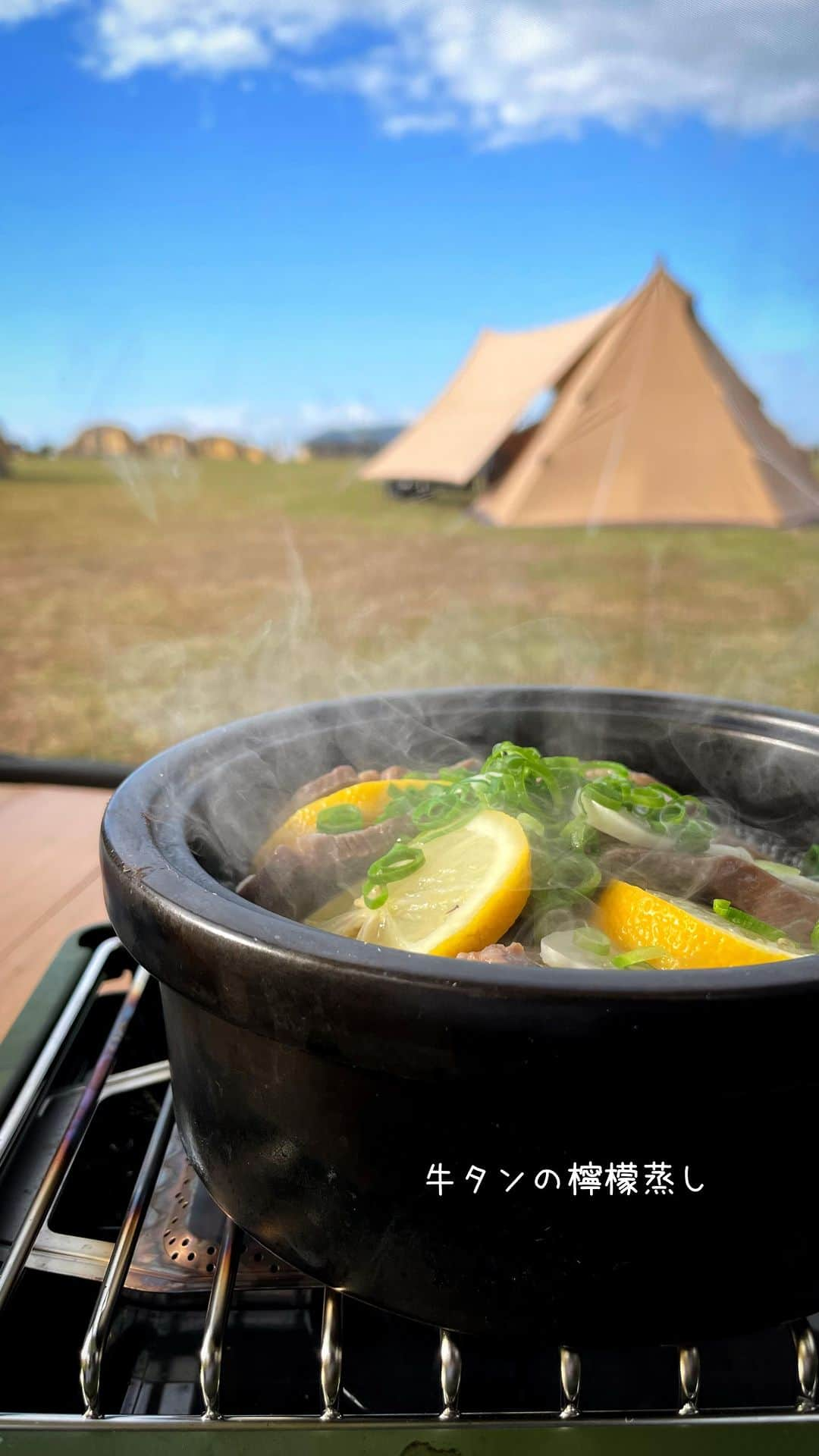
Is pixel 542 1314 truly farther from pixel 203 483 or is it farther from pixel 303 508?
pixel 303 508

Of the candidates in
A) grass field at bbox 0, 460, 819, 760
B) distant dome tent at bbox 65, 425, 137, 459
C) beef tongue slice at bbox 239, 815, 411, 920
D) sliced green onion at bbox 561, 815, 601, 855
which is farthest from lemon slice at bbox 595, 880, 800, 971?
grass field at bbox 0, 460, 819, 760

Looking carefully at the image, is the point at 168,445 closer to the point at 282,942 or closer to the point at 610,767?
the point at 610,767

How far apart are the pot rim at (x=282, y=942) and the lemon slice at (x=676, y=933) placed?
125mm

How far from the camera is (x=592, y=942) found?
1179mm

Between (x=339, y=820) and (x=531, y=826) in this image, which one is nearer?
(x=531, y=826)

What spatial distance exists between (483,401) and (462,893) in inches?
85.8

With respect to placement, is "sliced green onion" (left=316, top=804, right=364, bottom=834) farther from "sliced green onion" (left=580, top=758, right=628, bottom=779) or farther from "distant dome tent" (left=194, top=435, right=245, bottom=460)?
"distant dome tent" (left=194, top=435, right=245, bottom=460)

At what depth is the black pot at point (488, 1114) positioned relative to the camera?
0.90 metres

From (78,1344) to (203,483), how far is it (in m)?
1.37

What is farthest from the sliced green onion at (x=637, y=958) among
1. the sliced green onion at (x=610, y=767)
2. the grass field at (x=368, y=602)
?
the grass field at (x=368, y=602)

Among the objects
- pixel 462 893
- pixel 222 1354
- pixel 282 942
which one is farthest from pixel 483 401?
pixel 222 1354

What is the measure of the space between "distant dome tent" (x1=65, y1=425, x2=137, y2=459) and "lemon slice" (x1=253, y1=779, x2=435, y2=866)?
0.80 meters

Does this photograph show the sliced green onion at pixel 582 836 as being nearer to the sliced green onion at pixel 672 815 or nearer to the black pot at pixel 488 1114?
the sliced green onion at pixel 672 815

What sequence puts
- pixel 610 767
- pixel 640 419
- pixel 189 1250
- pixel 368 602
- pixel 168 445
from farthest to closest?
pixel 368 602
pixel 640 419
pixel 168 445
pixel 610 767
pixel 189 1250
